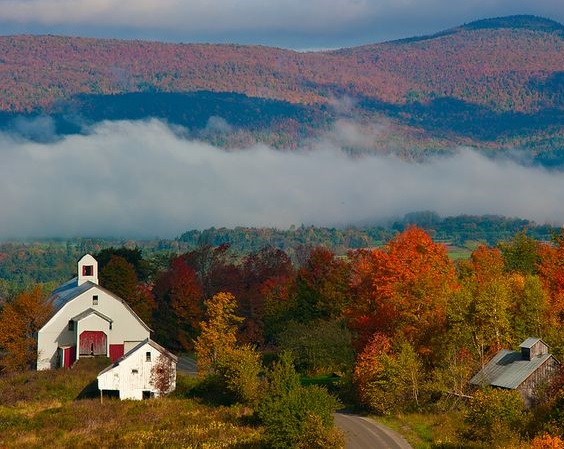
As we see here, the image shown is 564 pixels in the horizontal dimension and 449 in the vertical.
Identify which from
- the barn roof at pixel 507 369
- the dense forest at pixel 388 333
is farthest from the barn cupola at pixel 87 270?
the barn roof at pixel 507 369

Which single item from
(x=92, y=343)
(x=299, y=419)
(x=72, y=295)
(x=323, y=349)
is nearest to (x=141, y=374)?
(x=92, y=343)

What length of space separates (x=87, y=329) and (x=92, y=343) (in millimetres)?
1512

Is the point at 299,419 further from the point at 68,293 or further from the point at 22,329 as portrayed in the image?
the point at 68,293

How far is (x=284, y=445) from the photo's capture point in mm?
60844

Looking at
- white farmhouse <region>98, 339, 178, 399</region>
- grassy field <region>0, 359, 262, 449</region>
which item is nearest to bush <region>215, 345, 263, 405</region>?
grassy field <region>0, 359, 262, 449</region>

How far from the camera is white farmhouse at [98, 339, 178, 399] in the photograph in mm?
88312

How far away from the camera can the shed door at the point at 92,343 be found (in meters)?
106

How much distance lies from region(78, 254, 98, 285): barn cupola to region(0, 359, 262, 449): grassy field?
20750 millimetres

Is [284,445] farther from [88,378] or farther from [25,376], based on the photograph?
[25,376]

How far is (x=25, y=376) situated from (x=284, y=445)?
1735 inches

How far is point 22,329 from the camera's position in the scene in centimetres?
10688

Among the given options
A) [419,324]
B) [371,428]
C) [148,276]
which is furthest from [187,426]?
[148,276]

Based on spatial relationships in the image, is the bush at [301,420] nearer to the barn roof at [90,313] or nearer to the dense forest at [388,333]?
the dense forest at [388,333]

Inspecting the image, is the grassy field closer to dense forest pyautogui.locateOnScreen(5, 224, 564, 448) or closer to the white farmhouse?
the white farmhouse
